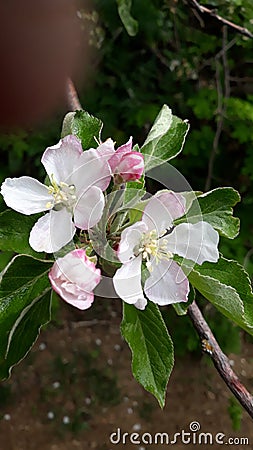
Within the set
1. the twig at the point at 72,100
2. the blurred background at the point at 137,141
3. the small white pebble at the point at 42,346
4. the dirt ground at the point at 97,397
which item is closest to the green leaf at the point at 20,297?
the twig at the point at 72,100

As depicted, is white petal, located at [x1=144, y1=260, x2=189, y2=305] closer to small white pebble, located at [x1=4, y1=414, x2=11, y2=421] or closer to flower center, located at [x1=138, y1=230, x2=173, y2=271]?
flower center, located at [x1=138, y1=230, x2=173, y2=271]

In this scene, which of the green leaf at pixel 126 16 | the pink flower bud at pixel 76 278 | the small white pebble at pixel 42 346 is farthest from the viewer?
the small white pebble at pixel 42 346

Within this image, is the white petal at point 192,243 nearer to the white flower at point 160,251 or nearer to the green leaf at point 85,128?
the white flower at point 160,251

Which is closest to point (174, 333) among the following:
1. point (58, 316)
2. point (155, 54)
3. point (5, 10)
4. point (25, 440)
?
point (58, 316)

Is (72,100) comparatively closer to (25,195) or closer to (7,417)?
(25,195)

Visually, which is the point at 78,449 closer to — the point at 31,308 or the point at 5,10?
the point at 5,10

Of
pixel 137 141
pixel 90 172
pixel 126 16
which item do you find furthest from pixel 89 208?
pixel 137 141
